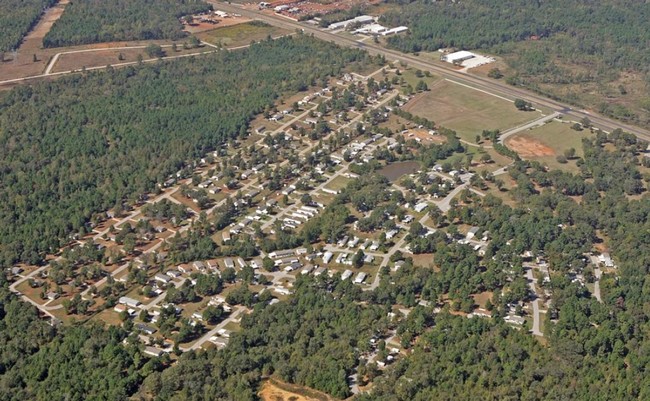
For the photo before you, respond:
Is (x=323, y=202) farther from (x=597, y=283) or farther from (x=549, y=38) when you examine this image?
(x=549, y=38)

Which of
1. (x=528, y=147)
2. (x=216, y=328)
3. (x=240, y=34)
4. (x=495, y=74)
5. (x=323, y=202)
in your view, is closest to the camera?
(x=216, y=328)

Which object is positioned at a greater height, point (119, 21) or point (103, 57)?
point (119, 21)

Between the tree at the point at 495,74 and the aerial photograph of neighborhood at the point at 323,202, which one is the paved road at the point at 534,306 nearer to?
the aerial photograph of neighborhood at the point at 323,202

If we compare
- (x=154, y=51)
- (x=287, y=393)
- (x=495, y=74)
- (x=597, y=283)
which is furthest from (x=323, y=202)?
(x=154, y=51)

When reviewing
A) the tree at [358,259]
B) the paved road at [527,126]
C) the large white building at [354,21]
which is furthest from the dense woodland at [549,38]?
the tree at [358,259]

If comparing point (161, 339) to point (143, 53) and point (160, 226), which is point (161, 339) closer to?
point (160, 226)
